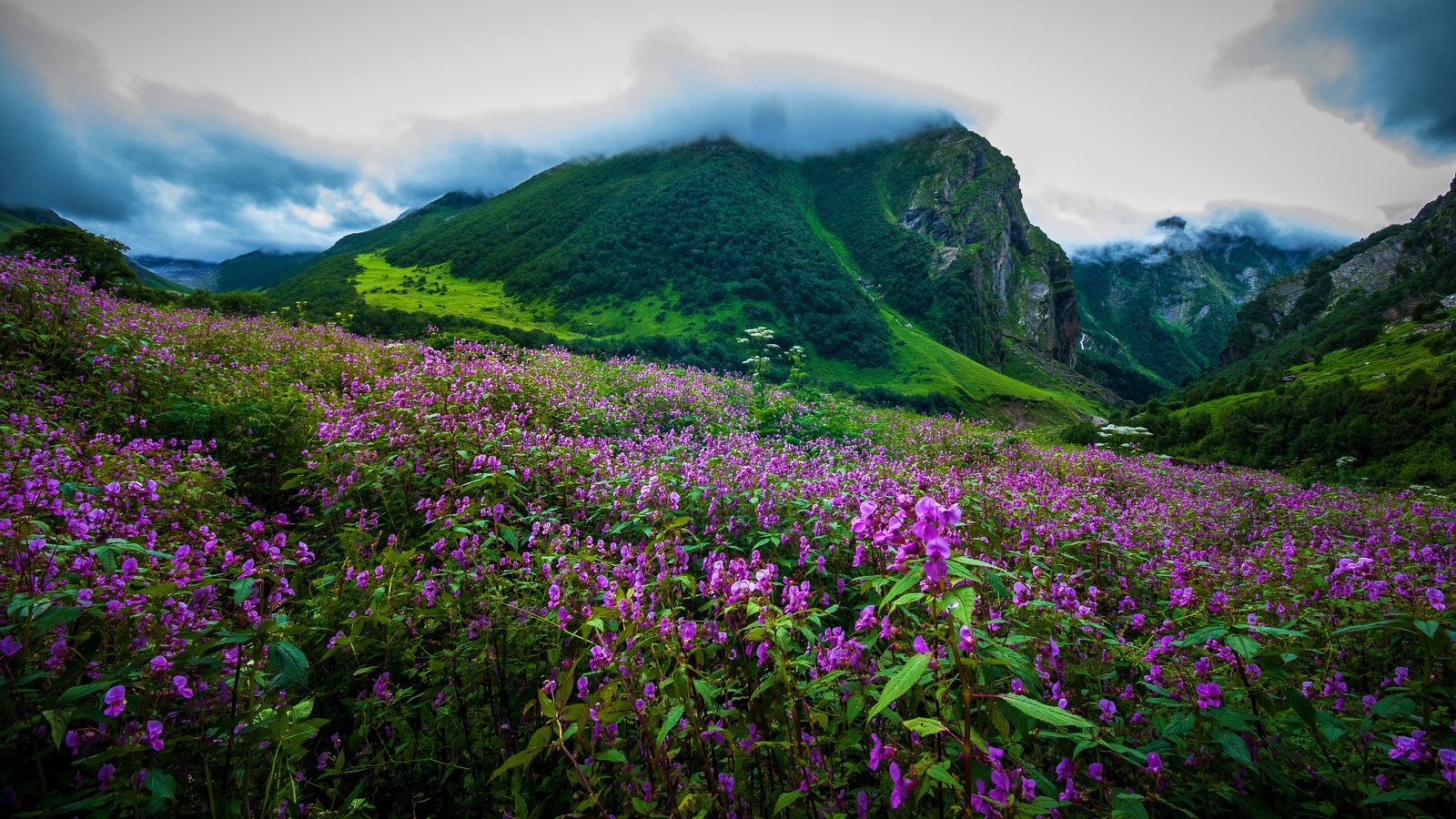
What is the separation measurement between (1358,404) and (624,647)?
34239mm

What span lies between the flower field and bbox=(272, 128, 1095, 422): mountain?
4184cm

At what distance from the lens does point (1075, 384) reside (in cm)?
12362

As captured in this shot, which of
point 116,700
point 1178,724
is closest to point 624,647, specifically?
point 116,700

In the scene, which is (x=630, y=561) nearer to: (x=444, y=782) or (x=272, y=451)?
(x=444, y=782)

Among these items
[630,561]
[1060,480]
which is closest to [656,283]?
[1060,480]

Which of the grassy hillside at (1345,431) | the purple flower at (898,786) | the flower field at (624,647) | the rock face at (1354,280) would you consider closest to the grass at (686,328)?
the grassy hillside at (1345,431)

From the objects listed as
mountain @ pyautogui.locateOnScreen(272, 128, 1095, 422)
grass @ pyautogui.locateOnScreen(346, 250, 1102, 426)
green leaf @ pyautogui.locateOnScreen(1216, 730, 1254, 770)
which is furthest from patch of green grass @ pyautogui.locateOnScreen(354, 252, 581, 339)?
green leaf @ pyautogui.locateOnScreen(1216, 730, 1254, 770)

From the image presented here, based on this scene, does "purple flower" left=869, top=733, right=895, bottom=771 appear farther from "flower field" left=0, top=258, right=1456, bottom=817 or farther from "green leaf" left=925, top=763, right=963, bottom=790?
"green leaf" left=925, top=763, right=963, bottom=790

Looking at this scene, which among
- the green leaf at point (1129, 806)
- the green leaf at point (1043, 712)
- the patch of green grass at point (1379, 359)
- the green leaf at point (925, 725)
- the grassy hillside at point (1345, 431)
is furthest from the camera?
the patch of green grass at point (1379, 359)

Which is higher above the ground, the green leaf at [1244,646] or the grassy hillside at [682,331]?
the grassy hillside at [682,331]

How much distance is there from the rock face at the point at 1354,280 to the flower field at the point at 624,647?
370ft

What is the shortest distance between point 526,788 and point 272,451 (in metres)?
6.20

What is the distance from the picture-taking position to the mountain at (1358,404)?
781 inches

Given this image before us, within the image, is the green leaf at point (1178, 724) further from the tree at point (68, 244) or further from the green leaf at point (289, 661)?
the tree at point (68, 244)
